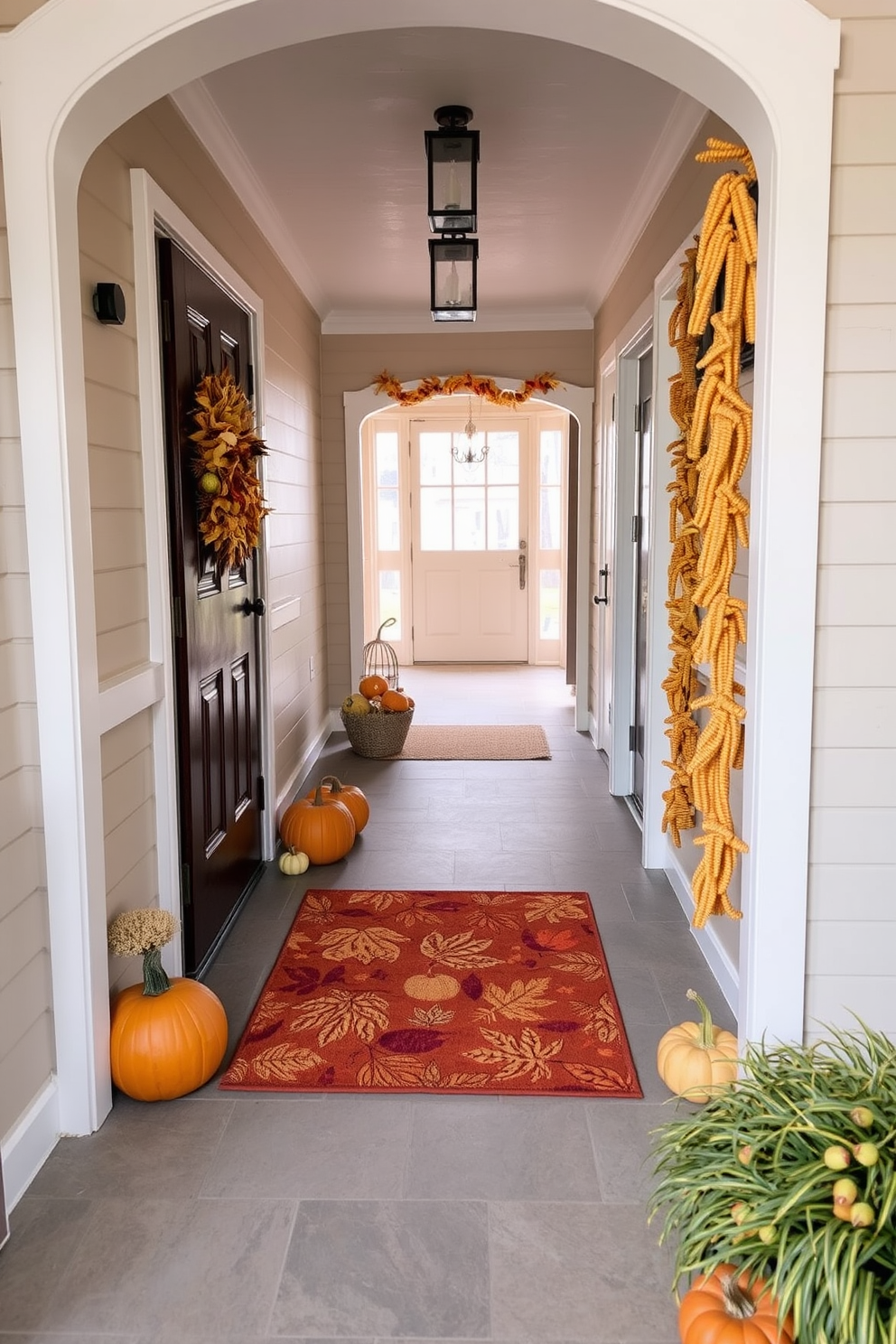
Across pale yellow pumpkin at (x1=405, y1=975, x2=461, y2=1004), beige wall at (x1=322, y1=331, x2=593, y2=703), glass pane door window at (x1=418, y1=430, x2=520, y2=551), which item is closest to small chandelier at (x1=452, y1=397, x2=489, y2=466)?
glass pane door window at (x1=418, y1=430, x2=520, y2=551)

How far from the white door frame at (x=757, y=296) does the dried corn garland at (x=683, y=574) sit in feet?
2.30

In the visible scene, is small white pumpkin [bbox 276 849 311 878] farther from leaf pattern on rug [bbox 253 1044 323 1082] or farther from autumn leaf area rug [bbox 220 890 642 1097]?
leaf pattern on rug [bbox 253 1044 323 1082]

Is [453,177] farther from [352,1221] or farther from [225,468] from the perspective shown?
[352,1221]

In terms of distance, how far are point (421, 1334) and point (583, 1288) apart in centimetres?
30

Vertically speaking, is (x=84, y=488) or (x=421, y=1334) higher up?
(x=84, y=488)

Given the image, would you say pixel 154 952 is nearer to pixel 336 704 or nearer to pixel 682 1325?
pixel 682 1325

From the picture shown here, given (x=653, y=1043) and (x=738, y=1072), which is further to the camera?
(x=653, y=1043)

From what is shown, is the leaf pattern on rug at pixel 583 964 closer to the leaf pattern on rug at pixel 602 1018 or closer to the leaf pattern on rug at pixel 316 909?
the leaf pattern on rug at pixel 602 1018

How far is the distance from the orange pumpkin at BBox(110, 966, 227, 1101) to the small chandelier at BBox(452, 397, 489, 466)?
676 centimetres

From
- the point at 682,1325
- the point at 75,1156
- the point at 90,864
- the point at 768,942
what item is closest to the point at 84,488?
the point at 90,864

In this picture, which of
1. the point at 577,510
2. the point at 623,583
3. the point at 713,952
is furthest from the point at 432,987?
the point at 577,510

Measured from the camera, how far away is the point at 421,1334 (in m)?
1.73

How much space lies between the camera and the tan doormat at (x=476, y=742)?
586 centimetres

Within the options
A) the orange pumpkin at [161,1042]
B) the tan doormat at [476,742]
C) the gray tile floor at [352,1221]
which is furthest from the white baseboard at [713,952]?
the tan doormat at [476,742]
